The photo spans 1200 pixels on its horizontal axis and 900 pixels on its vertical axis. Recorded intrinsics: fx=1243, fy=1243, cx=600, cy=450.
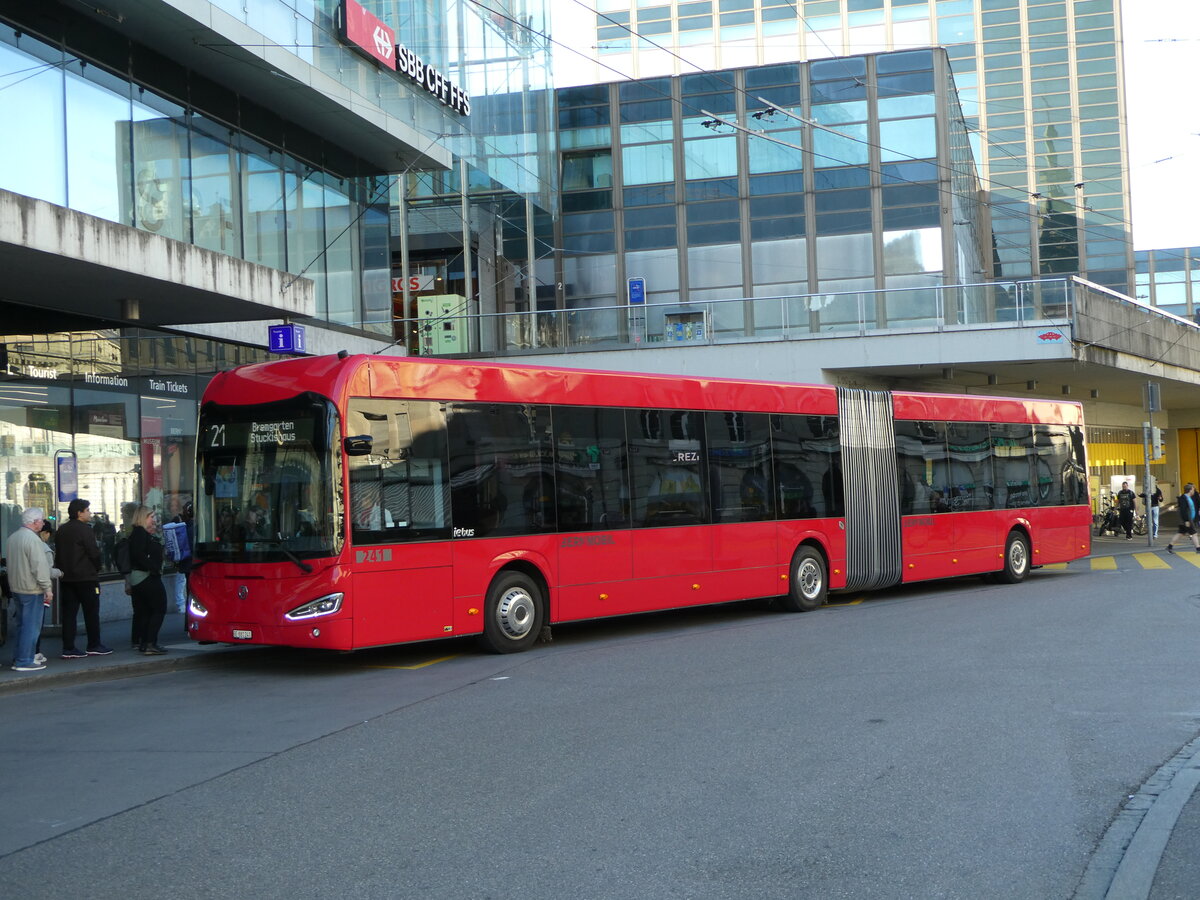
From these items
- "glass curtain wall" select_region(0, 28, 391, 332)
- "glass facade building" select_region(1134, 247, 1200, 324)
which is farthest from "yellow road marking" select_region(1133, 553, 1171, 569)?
"glass facade building" select_region(1134, 247, 1200, 324)

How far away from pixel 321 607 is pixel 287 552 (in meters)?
0.64

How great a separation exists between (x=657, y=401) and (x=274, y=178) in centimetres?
891

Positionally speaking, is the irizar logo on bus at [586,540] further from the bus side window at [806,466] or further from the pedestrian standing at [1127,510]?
the pedestrian standing at [1127,510]

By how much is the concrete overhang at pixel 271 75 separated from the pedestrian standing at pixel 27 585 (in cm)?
716

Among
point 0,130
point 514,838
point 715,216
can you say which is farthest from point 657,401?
point 715,216

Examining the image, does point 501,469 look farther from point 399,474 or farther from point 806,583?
point 806,583

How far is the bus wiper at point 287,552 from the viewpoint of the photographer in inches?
451

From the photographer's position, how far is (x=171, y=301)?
50.5ft

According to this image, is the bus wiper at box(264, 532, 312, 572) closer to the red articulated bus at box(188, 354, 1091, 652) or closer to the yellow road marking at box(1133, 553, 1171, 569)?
the red articulated bus at box(188, 354, 1091, 652)

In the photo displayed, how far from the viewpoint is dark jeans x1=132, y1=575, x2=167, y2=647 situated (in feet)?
43.6

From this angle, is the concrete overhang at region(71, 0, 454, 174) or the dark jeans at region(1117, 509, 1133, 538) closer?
the concrete overhang at region(71, 0, 454, 174)

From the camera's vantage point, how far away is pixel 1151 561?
83.0 feet

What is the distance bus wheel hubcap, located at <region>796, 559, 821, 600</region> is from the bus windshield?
25.1 ft

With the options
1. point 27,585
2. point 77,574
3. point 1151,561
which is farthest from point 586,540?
point 1151,561
